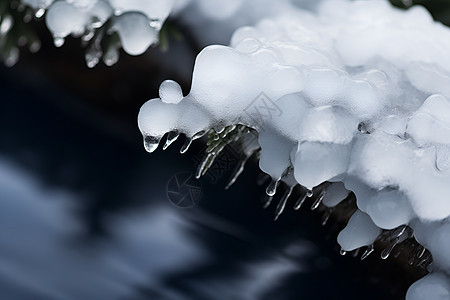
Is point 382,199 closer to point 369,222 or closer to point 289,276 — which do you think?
point 369,222

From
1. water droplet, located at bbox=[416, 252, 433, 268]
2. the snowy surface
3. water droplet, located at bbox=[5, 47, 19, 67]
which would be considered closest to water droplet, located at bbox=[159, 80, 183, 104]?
the snowy surface

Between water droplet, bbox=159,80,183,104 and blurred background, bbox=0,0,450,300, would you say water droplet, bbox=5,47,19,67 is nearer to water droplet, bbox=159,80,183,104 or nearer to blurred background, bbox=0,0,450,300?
blurred background, bbox=0,0,450,300

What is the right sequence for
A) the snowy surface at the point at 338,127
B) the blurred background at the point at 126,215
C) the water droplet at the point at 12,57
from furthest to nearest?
the water droplet at the point at 12,57, the blurred background at the point at 126,215, the snowy surface at the point at 338,127

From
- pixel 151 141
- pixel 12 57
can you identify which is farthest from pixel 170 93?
pixel 12 57

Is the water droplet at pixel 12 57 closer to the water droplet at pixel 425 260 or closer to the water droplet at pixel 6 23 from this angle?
the water droplet at pixel 6 23

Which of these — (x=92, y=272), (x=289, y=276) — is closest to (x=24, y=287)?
(x=92, y=272)

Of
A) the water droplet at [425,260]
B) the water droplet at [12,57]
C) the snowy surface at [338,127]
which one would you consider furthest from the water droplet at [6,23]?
the water droplet at [425,260]
